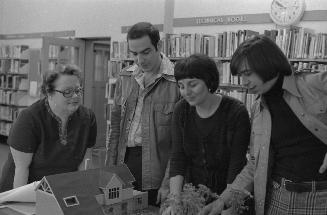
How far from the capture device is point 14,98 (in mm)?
9094

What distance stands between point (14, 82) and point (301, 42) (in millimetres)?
6738

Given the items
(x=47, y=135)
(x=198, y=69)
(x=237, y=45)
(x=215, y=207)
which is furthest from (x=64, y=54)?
(x=215, y=207)

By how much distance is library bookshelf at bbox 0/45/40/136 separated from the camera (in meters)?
8.81

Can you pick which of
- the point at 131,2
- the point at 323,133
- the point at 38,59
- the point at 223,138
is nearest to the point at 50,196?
the point at 223,138

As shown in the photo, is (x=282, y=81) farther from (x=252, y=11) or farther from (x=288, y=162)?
(x=252, y=11)

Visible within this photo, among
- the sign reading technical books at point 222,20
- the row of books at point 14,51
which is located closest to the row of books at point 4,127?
the row of books at point 14,51

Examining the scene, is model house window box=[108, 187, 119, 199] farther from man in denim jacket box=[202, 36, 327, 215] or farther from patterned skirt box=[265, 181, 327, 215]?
patterned skirt box=[265, 181, 327, 215]

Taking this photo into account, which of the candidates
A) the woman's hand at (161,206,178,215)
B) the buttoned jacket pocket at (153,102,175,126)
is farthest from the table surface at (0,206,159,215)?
the buttoned jacket pocket at (153,102,175,126)

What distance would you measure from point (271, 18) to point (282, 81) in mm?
3857

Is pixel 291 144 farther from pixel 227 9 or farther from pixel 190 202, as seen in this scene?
pixel 227 9

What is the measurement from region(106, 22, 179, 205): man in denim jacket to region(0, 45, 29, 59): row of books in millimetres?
7266

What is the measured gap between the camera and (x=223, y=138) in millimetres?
1846

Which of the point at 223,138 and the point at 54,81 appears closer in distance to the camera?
the point at 223,138

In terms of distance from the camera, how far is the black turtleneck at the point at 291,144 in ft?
5.28
